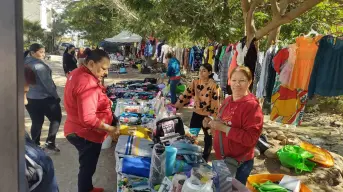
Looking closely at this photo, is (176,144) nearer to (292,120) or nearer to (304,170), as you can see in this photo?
(292,120)

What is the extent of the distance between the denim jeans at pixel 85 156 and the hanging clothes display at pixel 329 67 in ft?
8.83

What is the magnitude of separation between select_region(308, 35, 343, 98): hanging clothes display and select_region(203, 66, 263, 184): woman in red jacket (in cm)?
158

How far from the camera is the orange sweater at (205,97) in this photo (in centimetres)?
445

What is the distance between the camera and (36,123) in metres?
4.61

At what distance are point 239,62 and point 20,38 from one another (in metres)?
4.97

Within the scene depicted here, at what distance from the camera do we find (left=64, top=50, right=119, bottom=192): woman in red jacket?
259 centimetres

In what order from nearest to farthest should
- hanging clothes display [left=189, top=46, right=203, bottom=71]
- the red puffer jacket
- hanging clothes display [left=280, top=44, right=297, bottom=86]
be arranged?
the red puffer jacket, hanging clothes display [left=280, top=44, right=297, bottom=86], hanging clothes display [left=189, top=46, right=203, bottom=71]

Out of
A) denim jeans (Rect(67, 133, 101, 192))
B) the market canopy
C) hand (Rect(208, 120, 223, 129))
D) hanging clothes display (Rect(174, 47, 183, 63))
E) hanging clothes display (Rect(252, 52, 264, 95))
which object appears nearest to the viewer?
hand (Rect(208, 120, 223, 129))

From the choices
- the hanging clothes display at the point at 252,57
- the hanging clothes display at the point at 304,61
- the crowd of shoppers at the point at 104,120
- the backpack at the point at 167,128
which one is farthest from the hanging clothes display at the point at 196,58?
the crowd of shoppers at the point at 104,120

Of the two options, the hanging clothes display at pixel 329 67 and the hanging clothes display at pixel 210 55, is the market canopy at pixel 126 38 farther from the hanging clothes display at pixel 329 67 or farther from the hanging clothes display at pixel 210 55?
the hanging clothes display at pixel 329 67

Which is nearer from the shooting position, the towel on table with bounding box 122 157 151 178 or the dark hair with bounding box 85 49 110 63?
the dark hair with bounding box 85 49 110 63

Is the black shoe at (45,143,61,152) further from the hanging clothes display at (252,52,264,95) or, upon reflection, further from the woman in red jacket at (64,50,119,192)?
the hanging clothes display at (252,52,264,95)

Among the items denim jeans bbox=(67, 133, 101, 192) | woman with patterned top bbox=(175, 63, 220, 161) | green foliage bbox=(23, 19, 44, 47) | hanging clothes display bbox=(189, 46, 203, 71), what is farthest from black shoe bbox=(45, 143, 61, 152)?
hanging clothes display bbox=(189, 46, 203, 71)

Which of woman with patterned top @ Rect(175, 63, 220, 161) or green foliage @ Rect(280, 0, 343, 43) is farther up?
green foliage @ Rect(280, 0, 343, 43)
